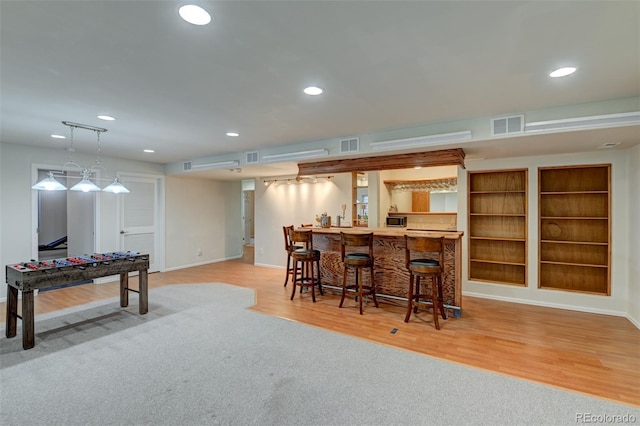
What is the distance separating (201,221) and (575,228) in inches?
304

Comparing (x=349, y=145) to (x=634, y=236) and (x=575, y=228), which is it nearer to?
(x=575, y=228)

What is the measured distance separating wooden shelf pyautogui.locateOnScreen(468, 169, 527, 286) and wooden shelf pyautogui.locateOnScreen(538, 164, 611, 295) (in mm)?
279

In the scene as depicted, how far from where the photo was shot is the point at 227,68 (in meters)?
2.34

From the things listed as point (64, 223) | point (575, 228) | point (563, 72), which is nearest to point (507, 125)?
point (563, 72)

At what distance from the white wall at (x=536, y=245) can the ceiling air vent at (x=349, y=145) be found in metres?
1.97

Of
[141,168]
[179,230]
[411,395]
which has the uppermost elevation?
[141,168]

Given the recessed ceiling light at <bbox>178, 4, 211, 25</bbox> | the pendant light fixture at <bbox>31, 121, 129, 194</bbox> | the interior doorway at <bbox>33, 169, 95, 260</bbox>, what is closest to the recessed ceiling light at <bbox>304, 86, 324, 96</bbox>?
the recessed ceiling light at <bbox>178, 4, 211, 25</bbox>

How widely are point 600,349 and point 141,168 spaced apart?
314 inches

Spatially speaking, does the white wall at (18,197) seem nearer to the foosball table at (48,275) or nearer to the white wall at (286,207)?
the foosball table at (48,275)

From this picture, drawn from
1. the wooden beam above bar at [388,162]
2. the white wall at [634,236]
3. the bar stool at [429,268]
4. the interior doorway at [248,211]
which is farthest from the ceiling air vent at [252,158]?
the interior doorway at [248,211]

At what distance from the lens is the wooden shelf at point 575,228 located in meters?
4.29

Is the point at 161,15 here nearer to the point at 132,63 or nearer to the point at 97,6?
the point at 97,6

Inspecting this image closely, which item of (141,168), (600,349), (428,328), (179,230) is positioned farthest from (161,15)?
(179,230)

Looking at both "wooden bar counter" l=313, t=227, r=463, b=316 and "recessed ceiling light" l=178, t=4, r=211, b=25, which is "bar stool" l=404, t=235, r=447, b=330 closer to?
"wooden bar counter" l=313, t=227, r=463, b=316
